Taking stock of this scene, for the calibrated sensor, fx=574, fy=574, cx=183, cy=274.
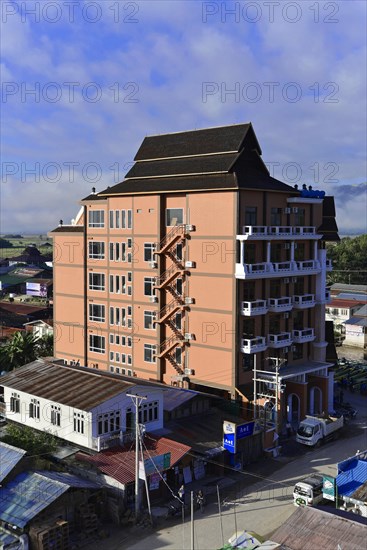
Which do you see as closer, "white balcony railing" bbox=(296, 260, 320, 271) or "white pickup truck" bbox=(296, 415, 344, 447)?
"white pickup truck" bbox=(296, 415, 344, 447)

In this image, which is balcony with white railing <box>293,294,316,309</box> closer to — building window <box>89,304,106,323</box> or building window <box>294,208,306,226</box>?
building window <box>294,208,306,226</box>

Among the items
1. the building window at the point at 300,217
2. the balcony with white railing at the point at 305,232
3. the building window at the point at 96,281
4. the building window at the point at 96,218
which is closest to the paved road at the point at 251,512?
the balcony with white railing at the point at 305,232

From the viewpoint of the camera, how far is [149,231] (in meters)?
29.4

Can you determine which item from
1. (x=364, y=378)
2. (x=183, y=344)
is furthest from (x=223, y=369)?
(x=364, y=378)

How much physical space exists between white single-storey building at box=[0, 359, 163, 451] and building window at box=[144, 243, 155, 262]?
717cm

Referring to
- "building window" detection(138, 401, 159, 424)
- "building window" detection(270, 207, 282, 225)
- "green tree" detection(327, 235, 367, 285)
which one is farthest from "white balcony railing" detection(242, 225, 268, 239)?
"green tree" detection(327, 235, 367, 285)

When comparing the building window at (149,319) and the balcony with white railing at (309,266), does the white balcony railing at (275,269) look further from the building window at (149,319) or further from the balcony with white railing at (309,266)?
the building window at (149,319)

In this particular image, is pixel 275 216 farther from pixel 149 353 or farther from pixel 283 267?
pixel 149 353

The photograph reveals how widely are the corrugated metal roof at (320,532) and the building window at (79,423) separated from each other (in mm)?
8737

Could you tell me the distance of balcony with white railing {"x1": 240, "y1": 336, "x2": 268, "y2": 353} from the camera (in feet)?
85.3

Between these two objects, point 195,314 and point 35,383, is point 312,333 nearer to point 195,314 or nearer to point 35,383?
point 195,314

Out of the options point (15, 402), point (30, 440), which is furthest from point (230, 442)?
point (15, 402)

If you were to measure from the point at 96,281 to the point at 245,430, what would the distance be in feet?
44.2

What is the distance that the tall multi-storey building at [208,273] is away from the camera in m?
26.4
